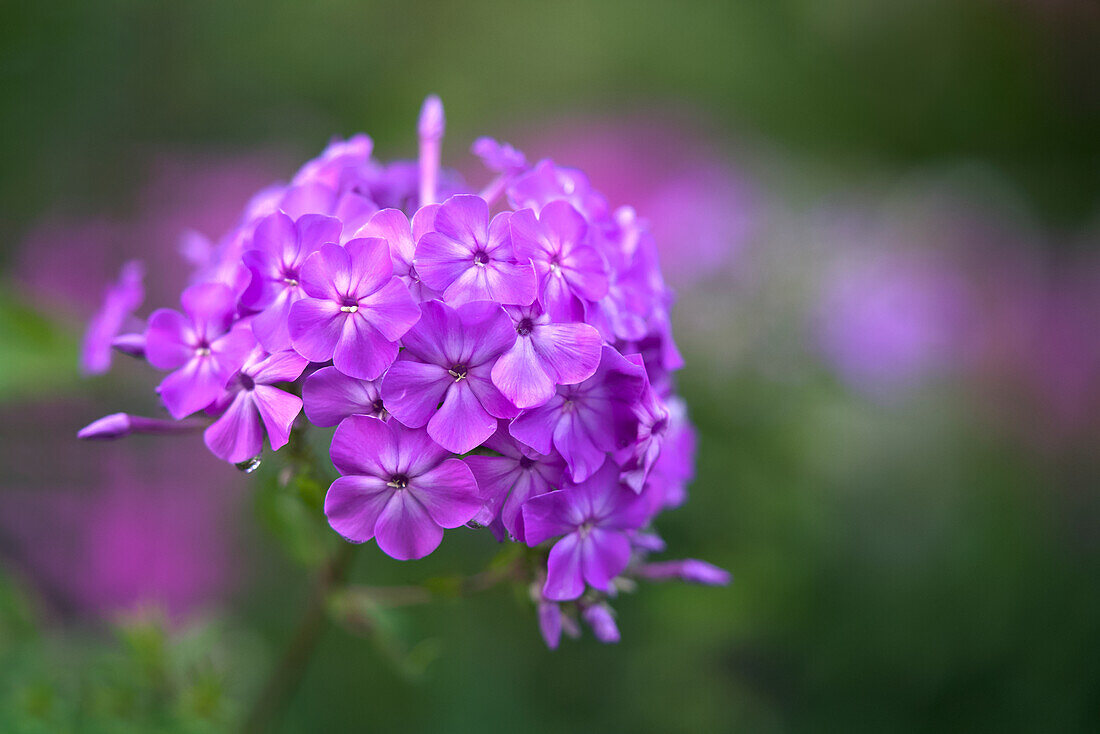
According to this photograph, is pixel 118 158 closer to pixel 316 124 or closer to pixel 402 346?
pixel 316 124

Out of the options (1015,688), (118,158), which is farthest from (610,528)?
(118,158)

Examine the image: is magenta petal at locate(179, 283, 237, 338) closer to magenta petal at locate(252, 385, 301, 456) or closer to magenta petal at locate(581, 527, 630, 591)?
magenta petal at locate(252, 385, 301, 456)

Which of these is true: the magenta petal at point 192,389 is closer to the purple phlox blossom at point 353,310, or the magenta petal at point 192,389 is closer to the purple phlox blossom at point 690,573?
the purple phlox blossom at point 353,310

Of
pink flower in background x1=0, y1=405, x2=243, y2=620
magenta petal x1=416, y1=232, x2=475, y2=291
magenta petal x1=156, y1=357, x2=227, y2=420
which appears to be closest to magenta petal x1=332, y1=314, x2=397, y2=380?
magenta petal x1=416, y1=232, x2=475, y2=291

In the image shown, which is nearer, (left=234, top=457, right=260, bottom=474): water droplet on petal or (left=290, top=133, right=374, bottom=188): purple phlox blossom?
(left=234, top=457, right=260, bottom=474): water droplet on petal

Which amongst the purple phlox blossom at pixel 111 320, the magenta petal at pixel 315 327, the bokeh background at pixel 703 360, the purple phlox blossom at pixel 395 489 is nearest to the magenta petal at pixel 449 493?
the purple phlox blossom at pixel 395 489
